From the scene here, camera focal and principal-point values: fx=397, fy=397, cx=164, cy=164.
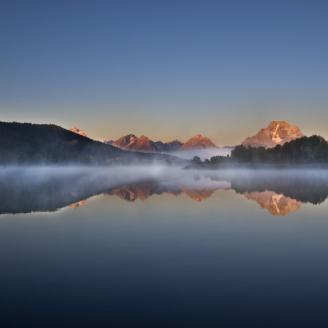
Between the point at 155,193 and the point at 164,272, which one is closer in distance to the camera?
the point at 164,272

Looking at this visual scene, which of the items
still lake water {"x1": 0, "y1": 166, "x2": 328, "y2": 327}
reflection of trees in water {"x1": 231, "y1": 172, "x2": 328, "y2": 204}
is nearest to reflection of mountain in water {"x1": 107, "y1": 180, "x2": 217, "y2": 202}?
reflection of trees in water {"x1": 231, "y1": 172, "x2": 328, "y2": 204}

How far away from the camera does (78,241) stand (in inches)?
987

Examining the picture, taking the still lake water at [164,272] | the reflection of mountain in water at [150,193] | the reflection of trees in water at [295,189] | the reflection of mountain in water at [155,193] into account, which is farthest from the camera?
the reflection of mountain in water at [155,193]

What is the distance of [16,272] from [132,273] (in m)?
5.28

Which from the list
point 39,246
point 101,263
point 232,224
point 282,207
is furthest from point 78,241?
point 282,207

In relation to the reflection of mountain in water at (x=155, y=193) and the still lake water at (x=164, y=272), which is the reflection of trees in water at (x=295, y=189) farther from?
the still lake water at (x=164, y=272)

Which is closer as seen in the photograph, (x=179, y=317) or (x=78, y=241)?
(x=179, y=317)

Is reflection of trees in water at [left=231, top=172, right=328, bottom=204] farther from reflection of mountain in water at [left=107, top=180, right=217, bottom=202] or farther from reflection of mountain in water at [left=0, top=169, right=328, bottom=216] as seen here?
reflection of mountain in water at [left=107, top=180, right=217, bottom=202]

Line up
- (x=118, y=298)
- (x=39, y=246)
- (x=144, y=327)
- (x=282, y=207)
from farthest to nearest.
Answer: (x=282, y=207) → (x=39, y=246) → (x=118, y=298) → (x=144, y=327)

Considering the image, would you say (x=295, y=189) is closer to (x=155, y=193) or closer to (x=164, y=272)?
(x=155, y=193)

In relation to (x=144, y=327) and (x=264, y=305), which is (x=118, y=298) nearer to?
(x=144, y=327)

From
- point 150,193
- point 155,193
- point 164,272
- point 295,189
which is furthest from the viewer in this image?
point 295,189

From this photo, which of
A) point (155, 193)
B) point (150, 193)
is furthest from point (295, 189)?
point (150, 193)

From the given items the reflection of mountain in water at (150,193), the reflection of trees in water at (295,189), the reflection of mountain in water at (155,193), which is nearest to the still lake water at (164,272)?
the reflection of mountain in water at (150,193)
